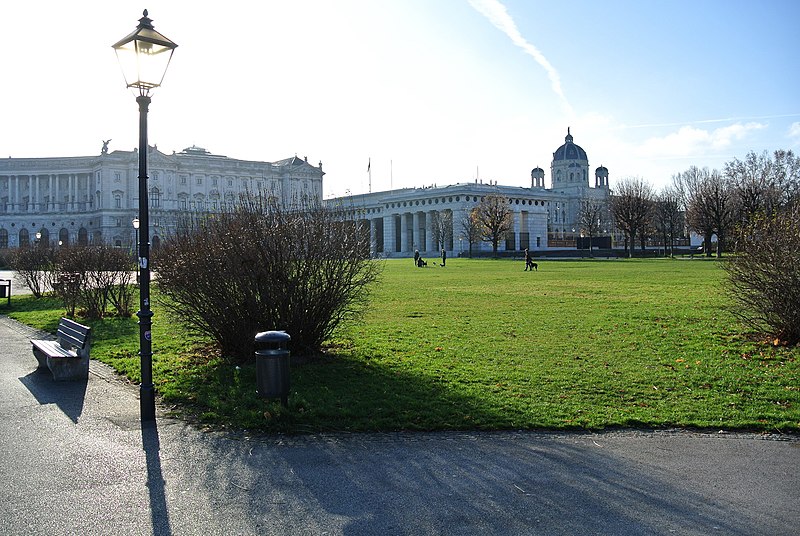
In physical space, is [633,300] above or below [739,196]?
below

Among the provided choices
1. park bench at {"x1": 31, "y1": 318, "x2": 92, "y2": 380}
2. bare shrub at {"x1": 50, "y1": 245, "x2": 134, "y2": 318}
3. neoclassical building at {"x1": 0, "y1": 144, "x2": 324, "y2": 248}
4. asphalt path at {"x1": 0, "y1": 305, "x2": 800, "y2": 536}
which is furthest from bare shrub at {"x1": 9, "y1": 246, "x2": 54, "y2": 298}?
neoclassical building at {"x1": 0, "y1": 144, "x2": 324, "y2": 248}

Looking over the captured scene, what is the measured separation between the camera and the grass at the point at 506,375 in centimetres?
813

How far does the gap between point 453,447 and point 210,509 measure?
2.66 meters

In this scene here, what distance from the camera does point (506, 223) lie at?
85188 millimetres

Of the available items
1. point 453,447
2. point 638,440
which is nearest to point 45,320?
point 453,447

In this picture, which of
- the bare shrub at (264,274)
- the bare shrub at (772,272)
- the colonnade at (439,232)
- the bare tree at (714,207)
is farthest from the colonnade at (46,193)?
the bare shrub at (772,272)

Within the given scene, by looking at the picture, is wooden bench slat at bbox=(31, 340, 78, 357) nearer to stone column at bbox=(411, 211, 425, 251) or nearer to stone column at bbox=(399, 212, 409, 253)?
stone column at bbox=(411, 211, 425, 251)

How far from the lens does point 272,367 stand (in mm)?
8078

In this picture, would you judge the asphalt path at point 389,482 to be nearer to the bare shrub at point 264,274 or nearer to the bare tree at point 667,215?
the bare shrub at point 264,274

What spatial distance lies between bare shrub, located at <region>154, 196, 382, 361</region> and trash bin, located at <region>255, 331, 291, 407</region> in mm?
2746

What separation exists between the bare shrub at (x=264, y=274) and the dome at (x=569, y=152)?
156m

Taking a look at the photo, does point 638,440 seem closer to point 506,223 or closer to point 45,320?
point 45,320

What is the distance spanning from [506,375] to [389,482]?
4653 millimetres

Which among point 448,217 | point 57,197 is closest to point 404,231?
point 448,217
